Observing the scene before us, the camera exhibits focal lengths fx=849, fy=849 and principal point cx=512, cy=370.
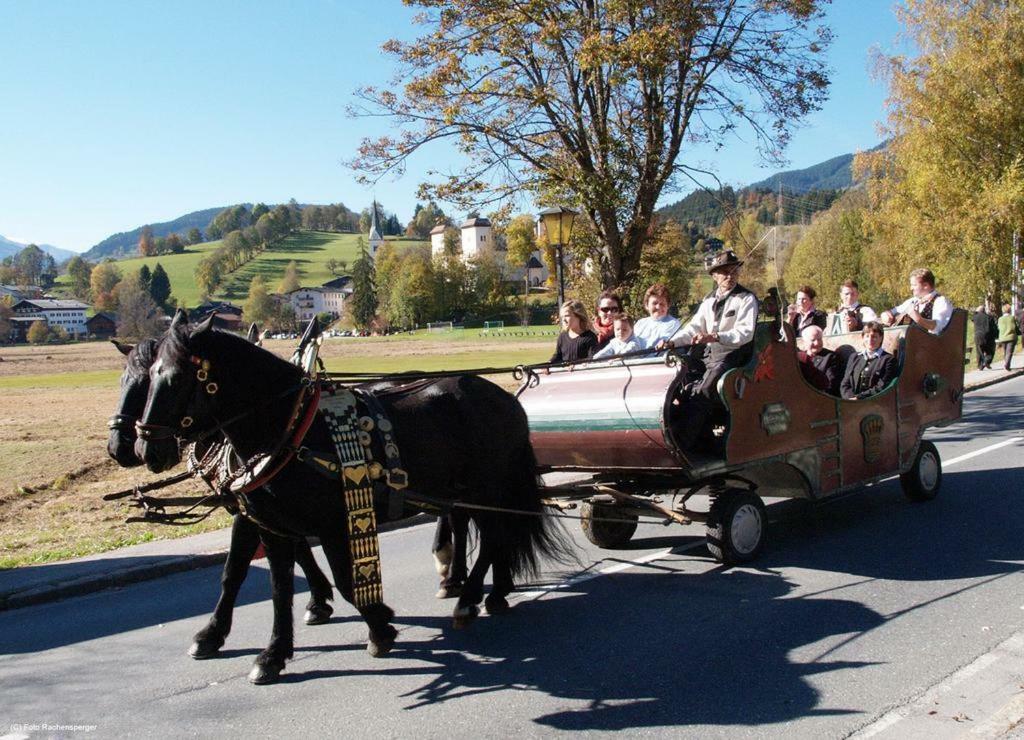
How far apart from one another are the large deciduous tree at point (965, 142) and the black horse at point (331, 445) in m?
25.4

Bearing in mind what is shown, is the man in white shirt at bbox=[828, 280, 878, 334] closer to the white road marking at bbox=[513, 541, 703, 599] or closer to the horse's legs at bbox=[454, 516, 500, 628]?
the white road marking at bbox=[513, 541, 703, 599]

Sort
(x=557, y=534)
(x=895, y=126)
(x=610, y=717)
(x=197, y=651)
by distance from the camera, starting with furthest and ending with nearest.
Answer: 1. (x=895, y=126)
2. (x=557, y=534)
3. (x=197, y=651)
4. (x=610, y=717)

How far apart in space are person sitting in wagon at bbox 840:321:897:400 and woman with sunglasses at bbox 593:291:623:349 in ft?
7.58

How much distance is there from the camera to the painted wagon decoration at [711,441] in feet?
20.2

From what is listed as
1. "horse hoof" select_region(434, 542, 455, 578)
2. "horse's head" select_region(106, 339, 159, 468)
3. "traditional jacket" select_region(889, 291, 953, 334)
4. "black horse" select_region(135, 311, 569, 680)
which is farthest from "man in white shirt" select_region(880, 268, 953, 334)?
"horse's head" select_region(106, 339, 159, 468)

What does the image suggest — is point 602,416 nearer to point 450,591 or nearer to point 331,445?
point 450,591

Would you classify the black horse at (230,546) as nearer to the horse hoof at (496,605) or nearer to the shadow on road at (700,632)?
the shadow on road at (700,632)

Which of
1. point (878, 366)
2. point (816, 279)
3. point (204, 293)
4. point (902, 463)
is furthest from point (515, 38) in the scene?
point (204, 293)

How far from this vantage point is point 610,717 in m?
3.96

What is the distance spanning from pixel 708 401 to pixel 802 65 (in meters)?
8.51

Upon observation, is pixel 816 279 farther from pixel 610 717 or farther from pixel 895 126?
pixel 610 717

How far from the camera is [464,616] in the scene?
5.32 m

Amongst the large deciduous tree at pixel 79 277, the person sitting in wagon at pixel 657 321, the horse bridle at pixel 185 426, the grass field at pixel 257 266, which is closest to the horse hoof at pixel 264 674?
the horse bridle at pixel 185 426

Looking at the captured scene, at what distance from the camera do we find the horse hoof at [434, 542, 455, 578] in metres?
6.16
